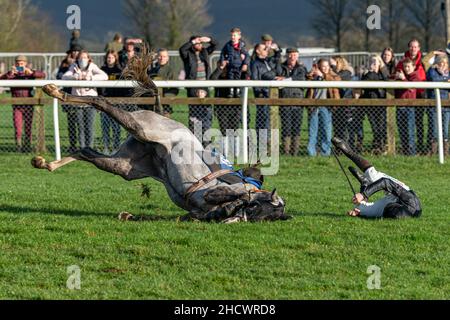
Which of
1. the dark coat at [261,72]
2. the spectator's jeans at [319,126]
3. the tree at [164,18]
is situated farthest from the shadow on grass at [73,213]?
the tree at [164,18]

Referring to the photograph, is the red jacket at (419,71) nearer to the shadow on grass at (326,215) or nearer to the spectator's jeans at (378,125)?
the spectator's jeans at (378,125)

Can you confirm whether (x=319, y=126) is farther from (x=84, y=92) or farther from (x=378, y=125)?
(x=84, y=92)

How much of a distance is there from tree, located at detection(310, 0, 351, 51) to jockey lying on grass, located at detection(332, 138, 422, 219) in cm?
4778

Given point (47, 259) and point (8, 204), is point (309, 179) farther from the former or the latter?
point (47, 259)

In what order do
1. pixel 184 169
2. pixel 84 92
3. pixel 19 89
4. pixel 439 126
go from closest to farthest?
pixel 184 169, pixel 439 126, pixel 84 92, pixel 19 89

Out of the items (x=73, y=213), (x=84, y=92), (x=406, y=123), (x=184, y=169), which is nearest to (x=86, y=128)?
(x=84, y=92)

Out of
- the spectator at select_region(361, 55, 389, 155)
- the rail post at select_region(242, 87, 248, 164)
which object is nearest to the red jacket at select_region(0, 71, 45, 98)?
the rail post at select_region(242, 87, 248, 164)

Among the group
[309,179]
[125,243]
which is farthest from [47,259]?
[309,179]

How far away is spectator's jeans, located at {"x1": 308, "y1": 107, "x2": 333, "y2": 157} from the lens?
56.6 feet

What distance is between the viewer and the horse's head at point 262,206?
10.5 meters

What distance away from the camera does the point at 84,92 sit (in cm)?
1708

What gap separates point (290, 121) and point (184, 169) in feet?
22.6

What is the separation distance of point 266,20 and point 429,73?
5121 inches

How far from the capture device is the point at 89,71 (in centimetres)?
1738
